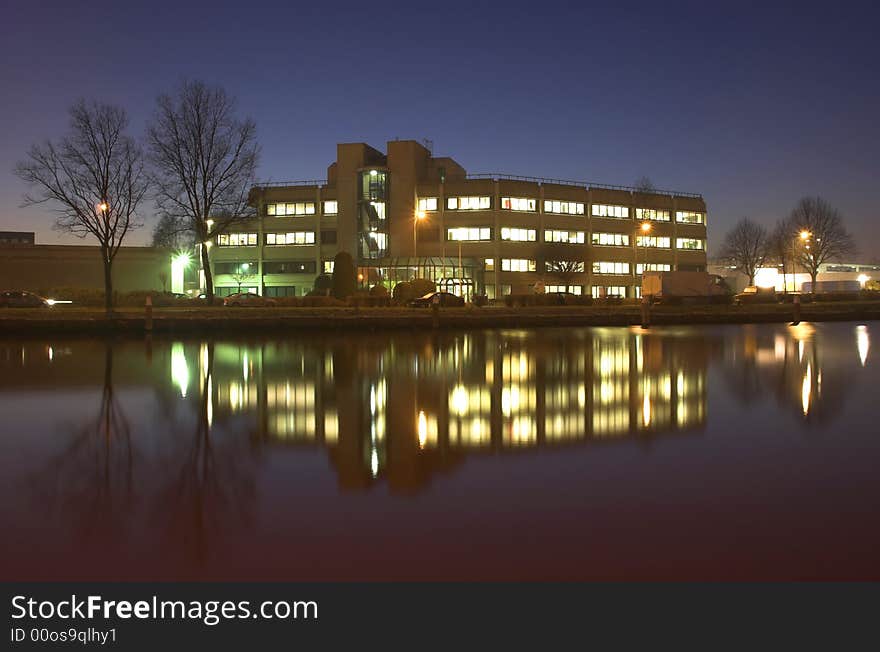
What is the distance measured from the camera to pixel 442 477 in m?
6.57

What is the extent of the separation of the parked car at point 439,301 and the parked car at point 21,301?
2705cm

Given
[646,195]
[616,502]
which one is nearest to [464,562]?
[616,502]

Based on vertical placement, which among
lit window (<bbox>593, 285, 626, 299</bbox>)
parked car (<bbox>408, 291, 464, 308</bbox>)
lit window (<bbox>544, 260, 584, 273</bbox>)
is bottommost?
parked car (<bbox>408, 291, 464, 308</bbox>)

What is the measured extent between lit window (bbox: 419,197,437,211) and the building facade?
0.12 m

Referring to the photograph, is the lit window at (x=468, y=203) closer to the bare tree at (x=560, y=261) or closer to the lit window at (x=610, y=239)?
the bare tree at (x=560, y=261)

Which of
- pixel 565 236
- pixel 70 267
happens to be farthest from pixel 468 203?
pixel 70 267

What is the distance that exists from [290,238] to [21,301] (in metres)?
39.2

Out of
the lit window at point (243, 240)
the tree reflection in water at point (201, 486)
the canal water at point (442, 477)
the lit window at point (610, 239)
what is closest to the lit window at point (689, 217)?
the lit window at point (610, 239)

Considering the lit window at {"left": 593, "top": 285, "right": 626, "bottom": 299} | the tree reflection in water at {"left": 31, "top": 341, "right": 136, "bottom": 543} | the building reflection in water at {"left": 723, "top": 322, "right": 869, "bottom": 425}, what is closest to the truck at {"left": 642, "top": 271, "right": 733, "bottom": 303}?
the lit window at {"left": 593, "top": 285, "right": 626, "bottom": 299}

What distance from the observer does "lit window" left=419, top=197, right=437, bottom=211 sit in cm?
8506

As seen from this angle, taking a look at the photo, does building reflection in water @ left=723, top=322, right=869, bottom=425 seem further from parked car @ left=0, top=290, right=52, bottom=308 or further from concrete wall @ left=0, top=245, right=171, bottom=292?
concrete wall @ left=0, top=245, right=171, bottom=292

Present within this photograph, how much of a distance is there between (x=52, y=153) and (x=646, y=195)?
7445 cm

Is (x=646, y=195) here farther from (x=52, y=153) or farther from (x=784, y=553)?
(x=784, y=553)

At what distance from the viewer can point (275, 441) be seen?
320 inches
